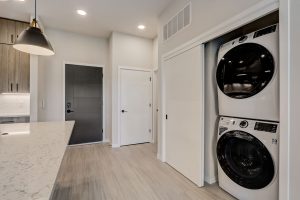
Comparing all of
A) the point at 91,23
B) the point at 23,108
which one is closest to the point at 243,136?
the point at 91,23

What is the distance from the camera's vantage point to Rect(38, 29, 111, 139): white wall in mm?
3767

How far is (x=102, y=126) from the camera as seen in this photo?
14.5 feet

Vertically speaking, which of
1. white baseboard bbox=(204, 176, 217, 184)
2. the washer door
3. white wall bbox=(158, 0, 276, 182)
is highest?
white wall bbox=(158, 0, 276, 182)

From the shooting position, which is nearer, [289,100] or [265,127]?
[289,100]

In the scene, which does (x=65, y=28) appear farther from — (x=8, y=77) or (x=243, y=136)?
(x=243, y=136)

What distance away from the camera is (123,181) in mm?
2336

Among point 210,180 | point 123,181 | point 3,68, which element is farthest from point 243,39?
point 3,68

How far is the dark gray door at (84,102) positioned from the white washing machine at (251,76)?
10.7 ft

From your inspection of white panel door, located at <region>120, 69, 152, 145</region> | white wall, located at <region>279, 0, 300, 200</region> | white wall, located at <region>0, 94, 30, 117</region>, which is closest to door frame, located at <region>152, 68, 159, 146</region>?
white panel door, located at <region>120, 69, 152, 145</region>

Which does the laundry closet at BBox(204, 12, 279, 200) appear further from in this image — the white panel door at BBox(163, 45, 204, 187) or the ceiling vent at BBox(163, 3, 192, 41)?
the ceiling vent at BBox(163, 3, 192, 41)

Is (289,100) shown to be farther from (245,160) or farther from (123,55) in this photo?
(123,55)

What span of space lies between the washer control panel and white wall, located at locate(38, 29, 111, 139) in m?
3.97

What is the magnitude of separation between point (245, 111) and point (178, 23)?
174cm

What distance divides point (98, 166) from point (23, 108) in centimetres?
239
